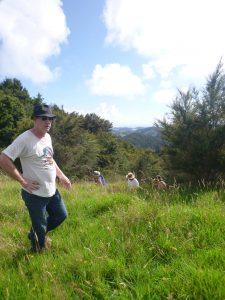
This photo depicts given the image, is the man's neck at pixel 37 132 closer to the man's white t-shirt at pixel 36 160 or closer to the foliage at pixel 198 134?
the man's white t-shirt at pixel 36 160

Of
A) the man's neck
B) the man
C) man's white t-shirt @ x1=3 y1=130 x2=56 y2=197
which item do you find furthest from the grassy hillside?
the man's neck

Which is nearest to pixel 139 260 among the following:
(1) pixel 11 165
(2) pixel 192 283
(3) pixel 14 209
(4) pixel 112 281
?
(4) pixel 112 281

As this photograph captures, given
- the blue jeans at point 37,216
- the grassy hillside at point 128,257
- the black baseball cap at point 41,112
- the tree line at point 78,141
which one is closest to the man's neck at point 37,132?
the black baseball cap at point 41,112

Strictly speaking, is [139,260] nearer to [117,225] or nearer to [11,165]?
[117,225]

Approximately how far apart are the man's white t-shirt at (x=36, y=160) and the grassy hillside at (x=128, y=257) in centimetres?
78

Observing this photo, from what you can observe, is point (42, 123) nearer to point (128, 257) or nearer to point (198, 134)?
point (128, 257)

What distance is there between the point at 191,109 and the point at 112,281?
11.1 metres

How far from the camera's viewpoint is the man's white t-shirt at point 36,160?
3.96 meters

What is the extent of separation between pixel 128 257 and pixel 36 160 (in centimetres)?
159

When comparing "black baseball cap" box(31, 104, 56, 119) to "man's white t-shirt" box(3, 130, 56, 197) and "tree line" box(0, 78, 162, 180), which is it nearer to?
"man's white t-shirt" box(3, 130, 56, 197)

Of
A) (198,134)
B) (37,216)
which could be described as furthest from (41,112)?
(198,134)

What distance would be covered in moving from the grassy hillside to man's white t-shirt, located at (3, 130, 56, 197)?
0.78 m

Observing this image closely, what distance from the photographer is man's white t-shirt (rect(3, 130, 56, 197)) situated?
3.96 metres

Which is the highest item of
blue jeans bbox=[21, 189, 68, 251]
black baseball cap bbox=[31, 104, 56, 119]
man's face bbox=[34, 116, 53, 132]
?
black baseball cap bbox=[31, 104, 56, 119]
